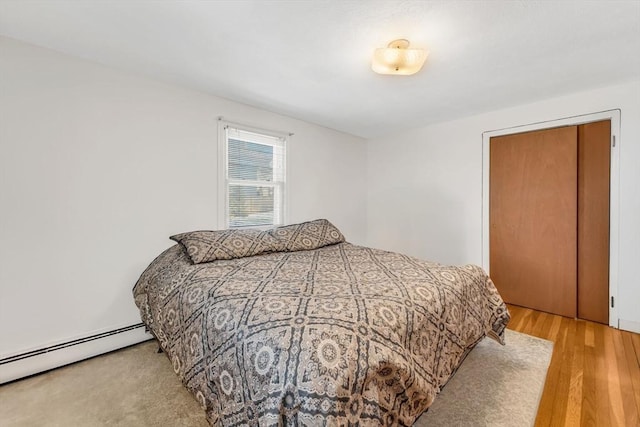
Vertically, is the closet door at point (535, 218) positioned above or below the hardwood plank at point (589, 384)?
above

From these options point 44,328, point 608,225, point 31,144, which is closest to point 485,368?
point 608,225

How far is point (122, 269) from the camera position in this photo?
2.17m

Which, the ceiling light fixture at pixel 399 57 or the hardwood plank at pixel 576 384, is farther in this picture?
the ceiling light fixture at pixel 399 57

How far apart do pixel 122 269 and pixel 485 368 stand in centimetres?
280

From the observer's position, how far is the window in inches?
108

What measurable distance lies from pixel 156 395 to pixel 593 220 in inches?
151

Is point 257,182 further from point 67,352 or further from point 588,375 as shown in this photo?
point 588,375

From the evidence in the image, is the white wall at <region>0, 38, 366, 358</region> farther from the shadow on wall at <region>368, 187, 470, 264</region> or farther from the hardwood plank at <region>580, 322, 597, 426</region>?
the hardwood plank at <region>580, 322, 597, 426</region>

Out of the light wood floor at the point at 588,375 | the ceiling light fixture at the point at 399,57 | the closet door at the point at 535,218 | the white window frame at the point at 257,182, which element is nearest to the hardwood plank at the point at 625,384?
the light wood floor at the point at 588,375

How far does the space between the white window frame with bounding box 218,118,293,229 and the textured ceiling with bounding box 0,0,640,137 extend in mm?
345

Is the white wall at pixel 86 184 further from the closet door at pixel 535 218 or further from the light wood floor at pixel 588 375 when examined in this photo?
the closet door at pixel 535 218

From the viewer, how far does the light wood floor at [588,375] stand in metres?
1.44

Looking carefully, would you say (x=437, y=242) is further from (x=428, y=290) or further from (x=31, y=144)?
(x=31, y=144)

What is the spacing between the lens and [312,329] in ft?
3.23
